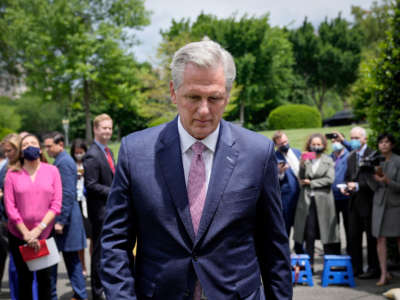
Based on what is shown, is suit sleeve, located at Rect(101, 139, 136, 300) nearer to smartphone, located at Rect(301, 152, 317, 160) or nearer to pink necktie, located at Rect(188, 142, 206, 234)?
pink necktie, located at Rect(188, 142, 206, 234)

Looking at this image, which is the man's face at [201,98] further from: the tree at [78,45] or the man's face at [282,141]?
the tree at [78,45]

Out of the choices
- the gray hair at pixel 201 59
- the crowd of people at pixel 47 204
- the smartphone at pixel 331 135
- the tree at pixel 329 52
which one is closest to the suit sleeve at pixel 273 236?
the gray hair at pixel 201 59

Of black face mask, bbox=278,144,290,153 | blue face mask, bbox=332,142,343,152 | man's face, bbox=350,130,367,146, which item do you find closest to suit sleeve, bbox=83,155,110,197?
black face mask, bbox=278,144,290,153

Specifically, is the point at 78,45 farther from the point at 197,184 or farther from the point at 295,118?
the point at 197,184

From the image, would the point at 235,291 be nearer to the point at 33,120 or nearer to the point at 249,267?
the point at 249,267

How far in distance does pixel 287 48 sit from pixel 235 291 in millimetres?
42141

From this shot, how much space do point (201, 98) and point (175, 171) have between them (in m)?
0.38

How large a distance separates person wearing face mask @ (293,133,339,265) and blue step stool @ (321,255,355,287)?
58 centimetres

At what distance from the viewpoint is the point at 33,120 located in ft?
172

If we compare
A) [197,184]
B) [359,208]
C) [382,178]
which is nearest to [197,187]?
[197,184]

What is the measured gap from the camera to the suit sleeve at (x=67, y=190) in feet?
16.9

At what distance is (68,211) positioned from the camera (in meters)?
5.18

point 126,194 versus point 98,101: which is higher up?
point 98,101

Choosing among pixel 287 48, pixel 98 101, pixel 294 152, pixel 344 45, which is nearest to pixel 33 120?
pixel 98 101
